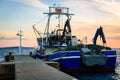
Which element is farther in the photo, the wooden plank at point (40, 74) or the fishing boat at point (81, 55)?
Result: the fishing boat at point (81, 55)

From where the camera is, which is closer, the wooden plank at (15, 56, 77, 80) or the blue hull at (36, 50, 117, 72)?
the wooden plank at (15, 56, 77, 80)

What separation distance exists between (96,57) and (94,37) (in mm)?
11509

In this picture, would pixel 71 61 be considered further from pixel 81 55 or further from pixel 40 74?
pixel 40 74

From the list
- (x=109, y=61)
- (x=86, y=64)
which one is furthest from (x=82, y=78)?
(x=109, y=61)

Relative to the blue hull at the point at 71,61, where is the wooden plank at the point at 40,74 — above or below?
above

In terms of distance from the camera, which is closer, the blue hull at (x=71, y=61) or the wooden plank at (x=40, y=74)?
the wooden plank at (x=40, y=74)

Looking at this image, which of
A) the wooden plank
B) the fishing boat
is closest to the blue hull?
the fishing boat

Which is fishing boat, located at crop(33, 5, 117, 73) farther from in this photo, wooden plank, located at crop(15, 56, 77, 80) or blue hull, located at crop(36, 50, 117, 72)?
wooden plank, located at crop(15, 56, 77, 80)

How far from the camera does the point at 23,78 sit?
13.7 m

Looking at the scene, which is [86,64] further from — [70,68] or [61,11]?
[61,11]

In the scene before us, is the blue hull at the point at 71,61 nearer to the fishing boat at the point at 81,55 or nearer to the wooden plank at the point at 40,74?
the fishing boat at the point at 81,55

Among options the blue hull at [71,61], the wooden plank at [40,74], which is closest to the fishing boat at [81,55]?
the blue hull at [71,61]

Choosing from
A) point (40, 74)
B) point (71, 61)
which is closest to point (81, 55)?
point (71, 61)

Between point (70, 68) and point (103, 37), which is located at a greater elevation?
point (103, 37)
